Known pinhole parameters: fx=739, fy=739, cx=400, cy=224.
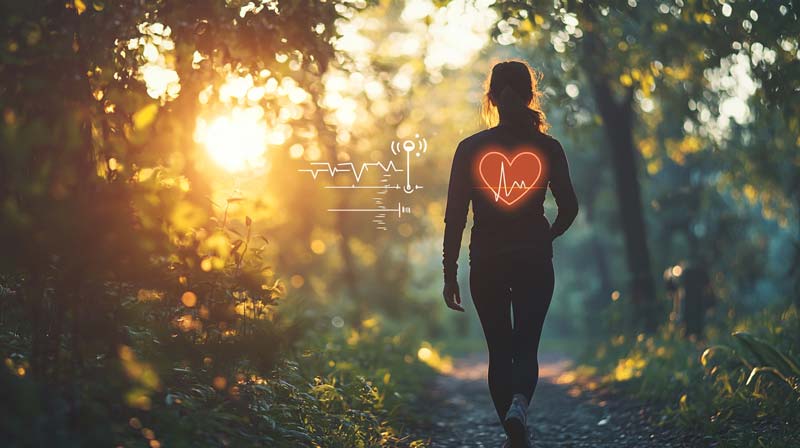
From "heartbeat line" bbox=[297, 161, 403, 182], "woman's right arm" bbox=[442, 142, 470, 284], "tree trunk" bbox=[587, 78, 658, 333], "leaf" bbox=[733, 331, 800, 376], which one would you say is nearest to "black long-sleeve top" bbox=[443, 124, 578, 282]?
"woman's right arm" bbox=[442, 142, 470, 284]

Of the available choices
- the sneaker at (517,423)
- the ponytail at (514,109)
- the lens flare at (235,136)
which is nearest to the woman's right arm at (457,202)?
the ponytail at (514,109)

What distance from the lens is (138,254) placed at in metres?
3.60

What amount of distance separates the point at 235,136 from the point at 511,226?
308 centimetres

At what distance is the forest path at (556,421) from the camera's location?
6238mm

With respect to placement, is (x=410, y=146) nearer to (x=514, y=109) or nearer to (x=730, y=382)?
(x=730, y=382)

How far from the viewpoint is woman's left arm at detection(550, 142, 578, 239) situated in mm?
4723

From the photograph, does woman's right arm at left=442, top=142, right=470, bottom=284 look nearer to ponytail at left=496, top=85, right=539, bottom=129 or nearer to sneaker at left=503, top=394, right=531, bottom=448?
ponytail at left=496, top=85, right=539, bottom=129

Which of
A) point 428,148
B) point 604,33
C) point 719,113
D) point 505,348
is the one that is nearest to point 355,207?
point 428,148

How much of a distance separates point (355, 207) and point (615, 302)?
9.85m

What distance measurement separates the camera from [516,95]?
4.72 metres

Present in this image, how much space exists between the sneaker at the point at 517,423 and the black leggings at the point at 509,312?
0.11 m

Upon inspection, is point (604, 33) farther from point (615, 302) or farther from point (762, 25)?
point (615, 302)

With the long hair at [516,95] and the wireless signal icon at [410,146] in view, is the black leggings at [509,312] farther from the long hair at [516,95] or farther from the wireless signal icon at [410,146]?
the wireless signal icon at [410,146]

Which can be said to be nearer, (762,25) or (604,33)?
(762,25)
